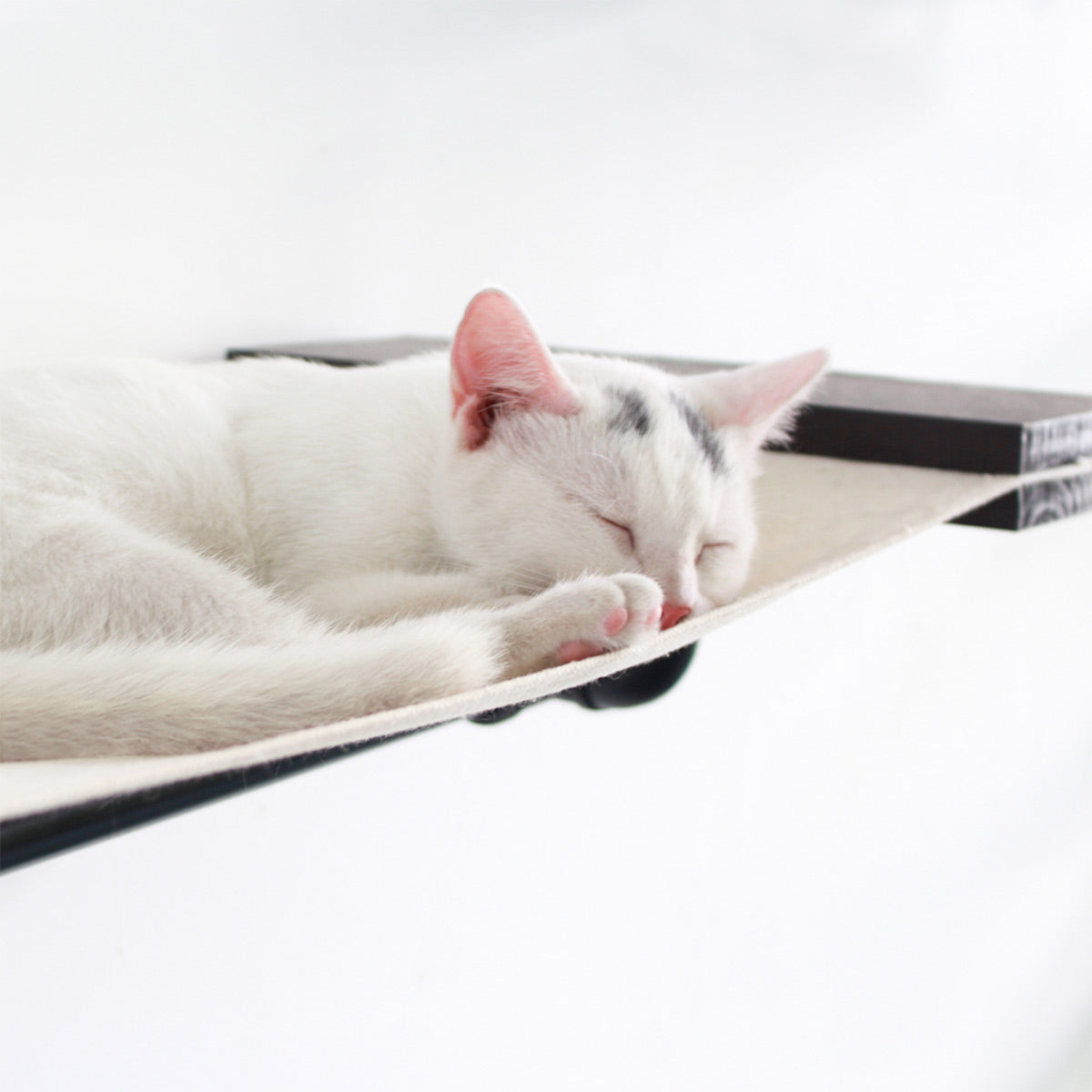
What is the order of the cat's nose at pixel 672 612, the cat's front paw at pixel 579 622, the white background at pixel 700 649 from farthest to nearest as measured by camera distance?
1. the white background at pixel 700 649
2. the cat's nose at pixel 672 612
3. the cat's front paw at pixel 579 622

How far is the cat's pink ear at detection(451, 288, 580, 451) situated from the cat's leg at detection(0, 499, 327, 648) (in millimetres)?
225

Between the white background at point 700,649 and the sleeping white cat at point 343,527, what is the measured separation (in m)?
0.43

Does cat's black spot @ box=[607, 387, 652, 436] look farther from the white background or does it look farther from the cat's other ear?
the white background

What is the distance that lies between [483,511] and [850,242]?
72.8 inches

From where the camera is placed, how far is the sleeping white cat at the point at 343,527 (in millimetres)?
561

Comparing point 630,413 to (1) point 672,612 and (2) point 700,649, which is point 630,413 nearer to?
(1) point 672,612

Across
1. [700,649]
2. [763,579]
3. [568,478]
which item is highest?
[568,478]

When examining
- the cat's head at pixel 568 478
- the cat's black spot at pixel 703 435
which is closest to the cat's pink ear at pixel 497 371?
the cat's head at pixel 568 478

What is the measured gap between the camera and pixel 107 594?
64 centimetres

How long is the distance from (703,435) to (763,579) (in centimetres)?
16

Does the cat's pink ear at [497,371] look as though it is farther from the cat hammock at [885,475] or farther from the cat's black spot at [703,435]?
the cat hammock at [885,475]

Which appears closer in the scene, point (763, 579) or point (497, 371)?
point (497, 371)

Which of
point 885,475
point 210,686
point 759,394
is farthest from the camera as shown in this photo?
point 885,475

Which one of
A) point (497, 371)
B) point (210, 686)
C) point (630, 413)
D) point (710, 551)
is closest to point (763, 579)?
point (710, 551)
